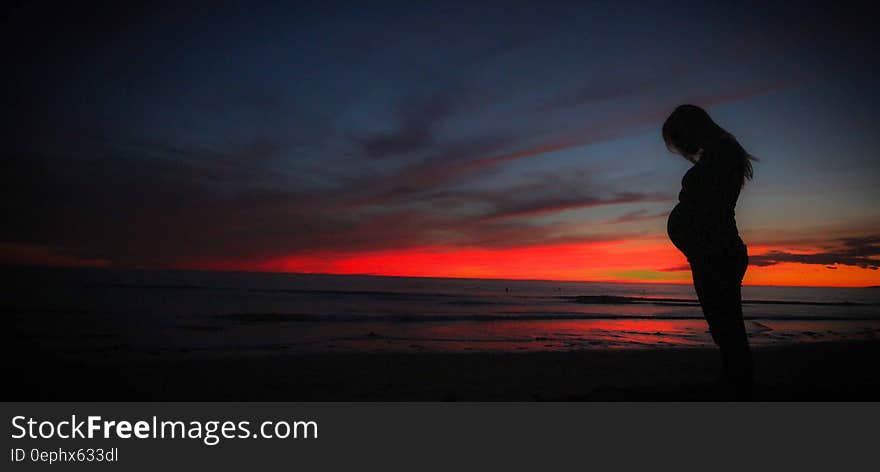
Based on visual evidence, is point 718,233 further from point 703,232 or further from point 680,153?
point 680,153

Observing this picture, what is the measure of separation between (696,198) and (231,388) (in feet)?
17.7

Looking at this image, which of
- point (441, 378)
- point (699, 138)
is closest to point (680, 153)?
point (699, 138)

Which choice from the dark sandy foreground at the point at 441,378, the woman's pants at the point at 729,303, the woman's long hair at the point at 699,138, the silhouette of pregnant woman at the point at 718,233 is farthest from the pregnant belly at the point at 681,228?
the dark sandy foreground at the point at 441,378

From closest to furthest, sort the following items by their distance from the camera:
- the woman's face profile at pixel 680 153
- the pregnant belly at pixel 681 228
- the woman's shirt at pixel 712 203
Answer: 1. the woman's shirt at pixel 712 203
2. the pregnant belly at pixel 681 228
3. the woman's face profile at pixel 680 153

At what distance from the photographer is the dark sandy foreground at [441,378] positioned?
3.97 m

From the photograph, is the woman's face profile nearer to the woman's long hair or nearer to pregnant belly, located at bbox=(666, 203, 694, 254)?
the woman's long hair

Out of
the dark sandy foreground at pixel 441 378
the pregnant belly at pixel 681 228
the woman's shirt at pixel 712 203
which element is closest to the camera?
the woman's shirt at pixel 712 203

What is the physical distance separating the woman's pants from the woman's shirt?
0.24 feet

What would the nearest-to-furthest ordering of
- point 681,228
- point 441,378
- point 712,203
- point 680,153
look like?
point 712,203 → point 681,228 → point 680,153 → point 441,378

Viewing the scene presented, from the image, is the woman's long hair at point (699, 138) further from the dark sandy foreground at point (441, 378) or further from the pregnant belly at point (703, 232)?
the dark sandy foreground at point (441, 378)

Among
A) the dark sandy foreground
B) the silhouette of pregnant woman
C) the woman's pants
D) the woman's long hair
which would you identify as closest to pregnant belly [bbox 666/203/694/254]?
the silhouette of pregnant woman

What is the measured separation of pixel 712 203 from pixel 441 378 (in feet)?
13.1

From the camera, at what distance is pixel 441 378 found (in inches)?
224
